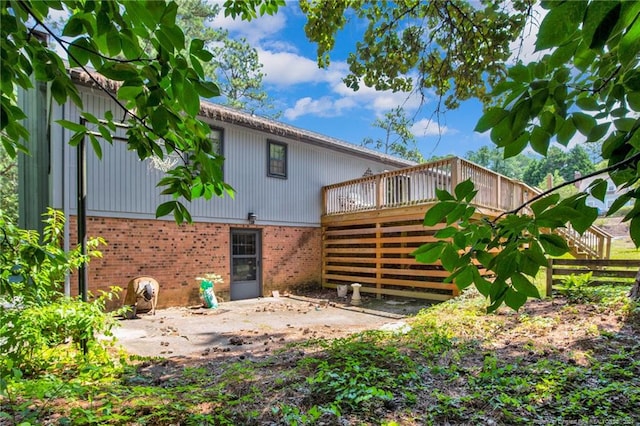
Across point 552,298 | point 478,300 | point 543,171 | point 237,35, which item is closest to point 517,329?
point 478,300

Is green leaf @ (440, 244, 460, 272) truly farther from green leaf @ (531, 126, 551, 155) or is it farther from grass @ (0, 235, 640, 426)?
grass @ (0, 235, 640, 426)

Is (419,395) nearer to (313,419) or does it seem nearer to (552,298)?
(313,419)

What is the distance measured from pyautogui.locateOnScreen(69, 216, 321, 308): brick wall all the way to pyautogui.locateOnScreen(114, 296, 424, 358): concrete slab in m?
0.77

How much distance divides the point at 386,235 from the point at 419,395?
741 cm

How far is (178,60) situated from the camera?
973 millimetres

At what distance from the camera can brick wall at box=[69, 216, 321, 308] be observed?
24.8 feet

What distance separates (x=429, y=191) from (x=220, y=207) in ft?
18.3

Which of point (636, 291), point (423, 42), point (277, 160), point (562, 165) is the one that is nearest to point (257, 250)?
point (277, 160)

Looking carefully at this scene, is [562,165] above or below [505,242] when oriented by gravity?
above

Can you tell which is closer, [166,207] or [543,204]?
[543,204]

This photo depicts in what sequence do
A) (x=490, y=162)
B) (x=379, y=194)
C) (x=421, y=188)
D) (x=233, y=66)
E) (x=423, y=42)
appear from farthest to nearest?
(x=490, y=162) < (x=233, y=66) < (x=379, y=194) < (x=421, y=188) < (x=423, y=42)

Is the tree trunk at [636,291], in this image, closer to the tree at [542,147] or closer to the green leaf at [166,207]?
the tree at [542,147]

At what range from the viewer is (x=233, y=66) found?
960 inches

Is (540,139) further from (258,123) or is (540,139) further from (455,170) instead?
(258,123)
